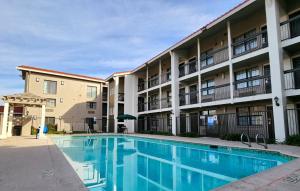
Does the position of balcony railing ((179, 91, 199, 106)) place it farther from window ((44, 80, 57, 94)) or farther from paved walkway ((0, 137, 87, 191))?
window ((44, 80, 57, 94))

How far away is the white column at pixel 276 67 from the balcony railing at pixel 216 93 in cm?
426

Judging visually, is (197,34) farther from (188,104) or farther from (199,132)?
(199,132)

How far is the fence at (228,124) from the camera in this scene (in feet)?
49.4

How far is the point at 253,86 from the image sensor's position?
630 inches

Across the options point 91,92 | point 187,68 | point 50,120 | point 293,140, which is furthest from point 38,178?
point 91,92

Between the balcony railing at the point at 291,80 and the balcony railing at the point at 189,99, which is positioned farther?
the balcony railing at the point at 189,99

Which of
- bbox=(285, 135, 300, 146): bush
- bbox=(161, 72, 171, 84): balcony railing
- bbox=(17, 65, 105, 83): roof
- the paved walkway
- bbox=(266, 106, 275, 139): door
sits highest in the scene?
bbox=(17, 65, 105, 83): roof

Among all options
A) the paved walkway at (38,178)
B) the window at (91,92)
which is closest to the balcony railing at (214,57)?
the paved walkway at (38,178)

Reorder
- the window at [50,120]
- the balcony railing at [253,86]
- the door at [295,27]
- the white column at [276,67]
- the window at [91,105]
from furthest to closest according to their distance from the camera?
the window at [91,105]
the window at [50,120]
the balcony railing at [253,86]
the door at [295,27]
the white column at [276,67]

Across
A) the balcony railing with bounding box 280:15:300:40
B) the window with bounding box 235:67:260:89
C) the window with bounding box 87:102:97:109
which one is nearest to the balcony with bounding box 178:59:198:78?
the window with bounding box 235:67:260:89

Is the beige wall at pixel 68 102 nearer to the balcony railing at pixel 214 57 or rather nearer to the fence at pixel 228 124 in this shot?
the fence at pixel 228 124

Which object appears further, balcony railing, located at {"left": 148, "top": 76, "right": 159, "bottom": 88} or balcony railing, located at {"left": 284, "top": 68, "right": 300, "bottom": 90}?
balcony railing, located at {"left": 148, "top": 76, "right": 159, "bottom": 88}

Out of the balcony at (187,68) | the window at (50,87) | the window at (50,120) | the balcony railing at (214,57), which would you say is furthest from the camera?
the window at (50,87)

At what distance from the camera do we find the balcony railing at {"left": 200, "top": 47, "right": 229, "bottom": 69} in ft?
59.9
